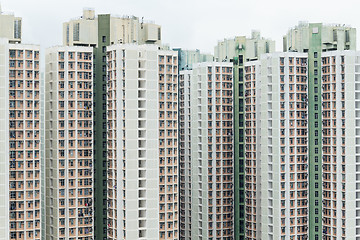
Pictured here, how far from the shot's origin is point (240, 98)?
308 feet

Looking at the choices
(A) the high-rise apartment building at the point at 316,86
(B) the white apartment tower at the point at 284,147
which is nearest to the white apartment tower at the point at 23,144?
(B) the white apartment tower at the point at 284,147

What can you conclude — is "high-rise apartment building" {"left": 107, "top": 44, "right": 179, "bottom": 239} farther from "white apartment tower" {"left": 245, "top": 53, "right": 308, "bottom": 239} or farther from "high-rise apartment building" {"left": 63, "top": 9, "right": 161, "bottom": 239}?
"white apartment tower" {"left": 245, "top": 53, "right": 308, "bottom": 239}

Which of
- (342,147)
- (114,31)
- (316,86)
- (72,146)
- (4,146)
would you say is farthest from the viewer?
(316,86)

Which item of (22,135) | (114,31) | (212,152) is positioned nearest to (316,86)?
(212,152)

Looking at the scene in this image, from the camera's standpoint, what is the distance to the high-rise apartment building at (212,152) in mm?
92375

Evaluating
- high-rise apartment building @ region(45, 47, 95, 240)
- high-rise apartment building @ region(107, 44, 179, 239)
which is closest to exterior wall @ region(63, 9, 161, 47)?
high-rise apartment building @ region(45, 47, 95, 240)

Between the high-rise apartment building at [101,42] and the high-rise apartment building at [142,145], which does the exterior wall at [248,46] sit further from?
the high-rise apartment building at [142,145]

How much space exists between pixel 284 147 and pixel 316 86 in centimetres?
959

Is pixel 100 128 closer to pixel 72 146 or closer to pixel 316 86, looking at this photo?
pixel 72 146

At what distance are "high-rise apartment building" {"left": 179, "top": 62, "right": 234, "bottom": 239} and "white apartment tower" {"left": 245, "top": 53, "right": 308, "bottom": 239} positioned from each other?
1106 cm

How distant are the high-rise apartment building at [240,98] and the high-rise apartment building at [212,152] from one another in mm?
829

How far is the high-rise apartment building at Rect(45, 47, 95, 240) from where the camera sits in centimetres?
7269

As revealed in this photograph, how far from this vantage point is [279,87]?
263ft

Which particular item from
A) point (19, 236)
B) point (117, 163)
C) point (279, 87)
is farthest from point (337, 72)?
point (19, 236)
